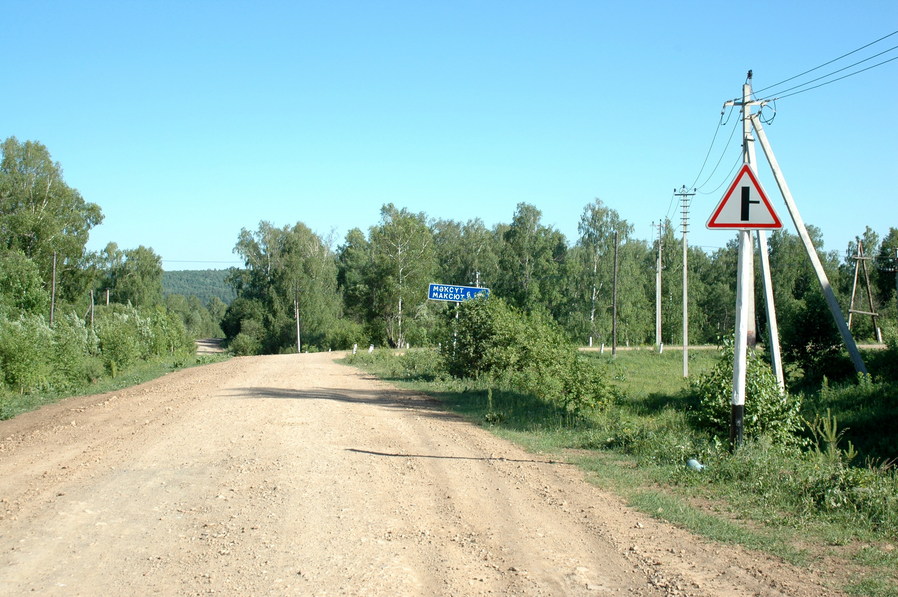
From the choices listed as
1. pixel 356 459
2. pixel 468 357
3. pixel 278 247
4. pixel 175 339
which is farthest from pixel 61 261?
pixel 356 459

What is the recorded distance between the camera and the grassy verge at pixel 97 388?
18.2m

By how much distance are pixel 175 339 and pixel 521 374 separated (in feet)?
107

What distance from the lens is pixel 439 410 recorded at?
1534 cm

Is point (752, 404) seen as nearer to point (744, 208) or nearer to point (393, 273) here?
point (744, 208)

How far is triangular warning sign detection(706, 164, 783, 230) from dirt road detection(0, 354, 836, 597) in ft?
11.0

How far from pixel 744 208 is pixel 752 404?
262cm

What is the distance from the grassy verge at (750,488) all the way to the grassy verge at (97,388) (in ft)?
42.4

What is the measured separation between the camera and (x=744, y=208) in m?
8.02

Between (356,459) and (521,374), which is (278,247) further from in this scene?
(356,459)

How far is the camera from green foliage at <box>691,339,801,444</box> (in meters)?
8.98

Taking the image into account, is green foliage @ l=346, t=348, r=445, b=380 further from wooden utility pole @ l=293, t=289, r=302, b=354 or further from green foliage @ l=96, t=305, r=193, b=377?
wooden utility pole @ l=293, t=289, r=302, b=354

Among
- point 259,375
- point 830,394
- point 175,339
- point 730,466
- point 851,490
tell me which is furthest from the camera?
point 175,339

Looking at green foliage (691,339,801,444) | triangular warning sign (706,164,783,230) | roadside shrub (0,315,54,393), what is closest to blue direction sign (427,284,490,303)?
roadside shrub (0,315,54,393)

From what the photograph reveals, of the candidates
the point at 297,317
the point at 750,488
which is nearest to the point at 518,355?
the point at 750,488
